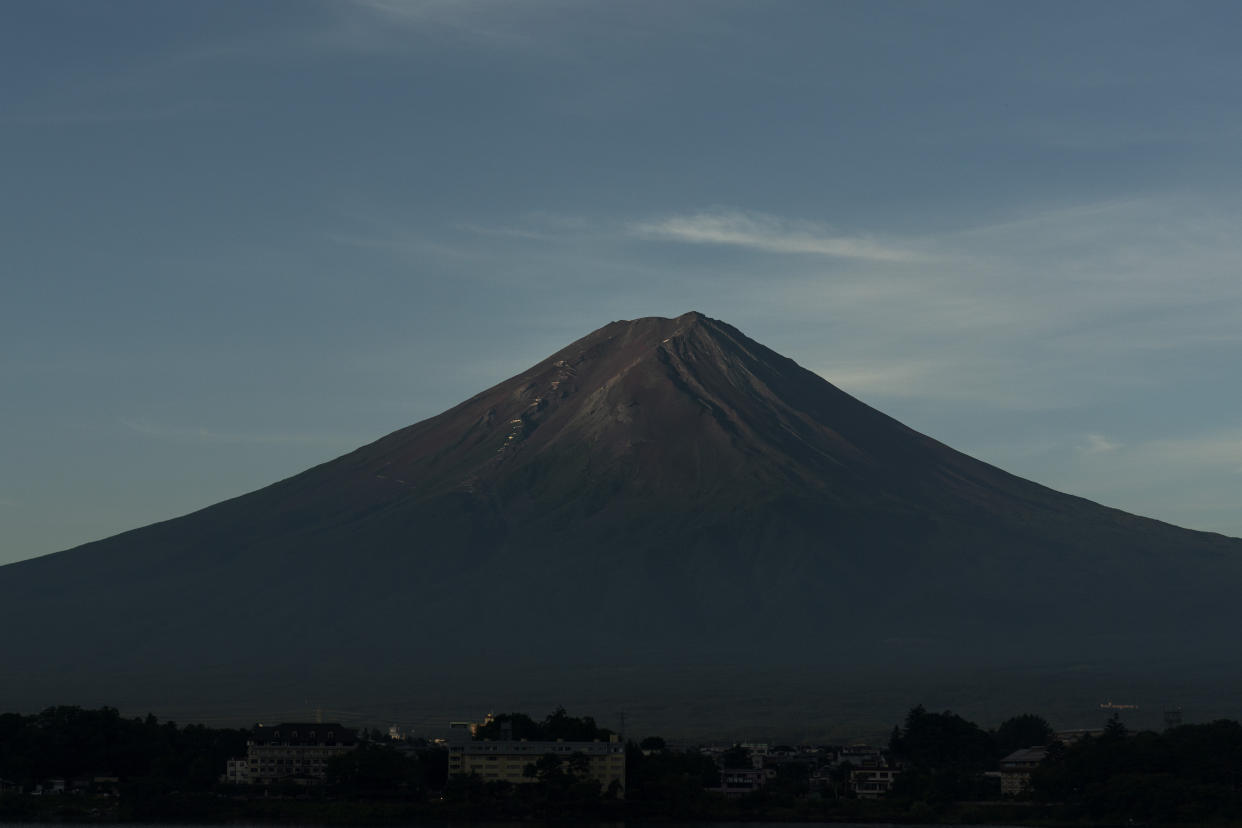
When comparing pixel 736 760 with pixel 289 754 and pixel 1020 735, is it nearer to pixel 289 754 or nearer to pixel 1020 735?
pixel 1020 735

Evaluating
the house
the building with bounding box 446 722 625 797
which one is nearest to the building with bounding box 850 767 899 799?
the house

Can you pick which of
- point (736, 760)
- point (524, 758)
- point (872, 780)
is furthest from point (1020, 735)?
point (524, 758)

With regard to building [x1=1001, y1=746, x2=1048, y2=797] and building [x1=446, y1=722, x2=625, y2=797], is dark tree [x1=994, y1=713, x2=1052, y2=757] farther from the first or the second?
building [x1=446, y1=722, x2=625, y2=797]

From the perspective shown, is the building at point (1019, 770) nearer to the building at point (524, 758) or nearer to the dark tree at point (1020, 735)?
the dark tree at point (1020, 735)

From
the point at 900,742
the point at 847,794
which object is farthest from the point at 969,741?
the point at 847,794

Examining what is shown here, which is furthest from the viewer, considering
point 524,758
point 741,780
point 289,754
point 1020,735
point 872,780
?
point 1020,735
